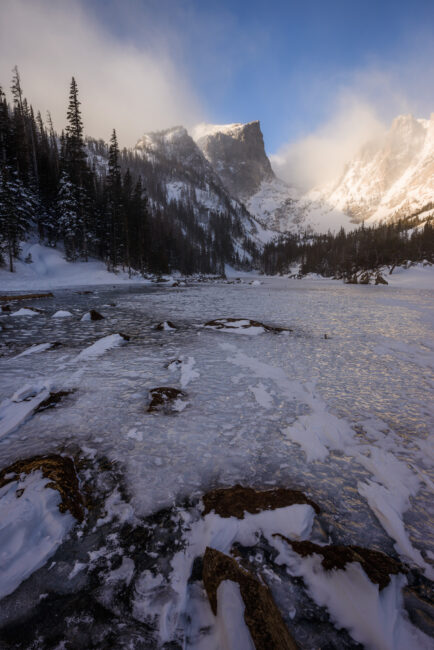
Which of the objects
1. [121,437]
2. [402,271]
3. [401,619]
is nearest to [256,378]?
[121,437]

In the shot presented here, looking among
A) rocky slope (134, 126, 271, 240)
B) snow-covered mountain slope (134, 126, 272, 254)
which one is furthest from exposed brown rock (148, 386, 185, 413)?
rocky slope (134, 126, 271, 240)

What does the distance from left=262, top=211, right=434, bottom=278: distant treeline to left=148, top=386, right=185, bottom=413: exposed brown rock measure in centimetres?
8077

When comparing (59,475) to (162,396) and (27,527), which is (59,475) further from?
(162,396)

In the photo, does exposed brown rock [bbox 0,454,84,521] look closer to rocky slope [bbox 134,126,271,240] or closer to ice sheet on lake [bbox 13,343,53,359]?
ice sheet on lake [bbox 13,343,53,359]

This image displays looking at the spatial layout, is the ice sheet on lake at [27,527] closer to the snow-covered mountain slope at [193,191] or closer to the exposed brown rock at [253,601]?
the exposed brown rock at [253,601]

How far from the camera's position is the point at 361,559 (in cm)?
222

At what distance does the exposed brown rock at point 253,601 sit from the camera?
1690mm

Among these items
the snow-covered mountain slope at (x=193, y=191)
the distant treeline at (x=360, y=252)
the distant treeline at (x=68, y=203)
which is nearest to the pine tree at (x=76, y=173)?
the distant treeline at (x=68, y=203)

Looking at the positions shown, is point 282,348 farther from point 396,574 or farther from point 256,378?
point 396,574

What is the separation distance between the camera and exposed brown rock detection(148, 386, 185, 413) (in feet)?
16.5

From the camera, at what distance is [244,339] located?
10.5 meters

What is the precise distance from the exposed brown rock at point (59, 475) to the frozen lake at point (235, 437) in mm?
209

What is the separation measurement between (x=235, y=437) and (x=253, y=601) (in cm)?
233

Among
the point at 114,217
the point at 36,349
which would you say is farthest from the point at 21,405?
the point at 114,217
